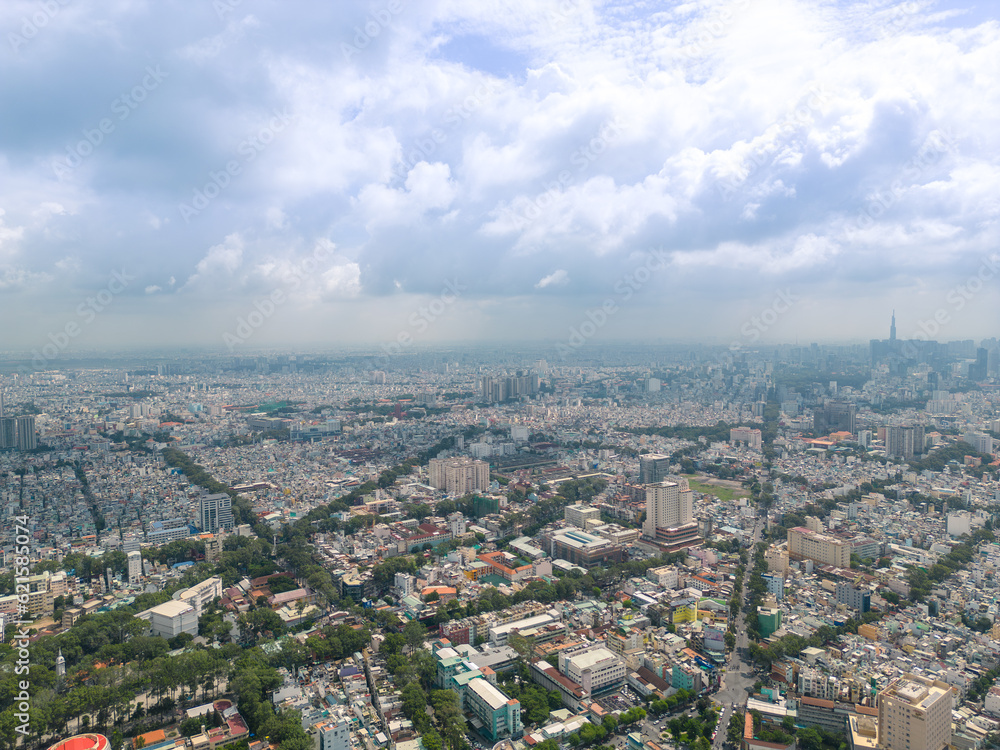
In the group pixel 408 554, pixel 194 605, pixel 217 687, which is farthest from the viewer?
pixel 408 554

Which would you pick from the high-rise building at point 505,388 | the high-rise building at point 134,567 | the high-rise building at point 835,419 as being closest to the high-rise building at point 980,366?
the high-rise building at point 835,419

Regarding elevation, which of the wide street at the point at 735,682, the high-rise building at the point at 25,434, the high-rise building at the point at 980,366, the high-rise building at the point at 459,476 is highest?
the high-rise building at the point at 980,366

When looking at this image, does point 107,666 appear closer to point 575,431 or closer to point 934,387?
point 575,431

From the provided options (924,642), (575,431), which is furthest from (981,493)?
(575,431)

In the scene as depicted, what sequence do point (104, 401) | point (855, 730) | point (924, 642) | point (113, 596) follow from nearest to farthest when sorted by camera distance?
point (855, 730)
point (924, 642)
point (113, 596)
point (104, 401)

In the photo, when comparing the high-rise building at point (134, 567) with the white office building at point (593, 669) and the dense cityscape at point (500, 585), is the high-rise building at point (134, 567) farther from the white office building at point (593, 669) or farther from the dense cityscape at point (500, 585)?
the white office building at point (593, 669)

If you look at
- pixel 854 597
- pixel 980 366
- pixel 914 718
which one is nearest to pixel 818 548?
pixel 854 597

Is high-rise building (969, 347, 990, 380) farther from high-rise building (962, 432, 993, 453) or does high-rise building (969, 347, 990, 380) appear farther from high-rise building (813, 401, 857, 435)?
high-rise building (962, 432, 993, 453)
